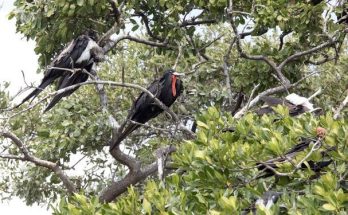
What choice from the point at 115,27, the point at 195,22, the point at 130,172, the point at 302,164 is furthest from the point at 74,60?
the point at 302,164

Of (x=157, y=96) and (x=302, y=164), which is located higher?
(x=157, y=96)

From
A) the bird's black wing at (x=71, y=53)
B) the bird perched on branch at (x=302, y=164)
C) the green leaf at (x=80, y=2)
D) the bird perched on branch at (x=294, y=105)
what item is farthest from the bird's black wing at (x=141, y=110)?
the bird perched on branch at (x=302, y=164)

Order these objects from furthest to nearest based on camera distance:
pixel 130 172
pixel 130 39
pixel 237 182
A: pixel 130 39 → pixel 130 172 → pixel 237 182

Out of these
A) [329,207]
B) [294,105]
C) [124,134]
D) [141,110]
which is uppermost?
[141,110]

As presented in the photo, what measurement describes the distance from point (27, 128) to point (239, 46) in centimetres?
437

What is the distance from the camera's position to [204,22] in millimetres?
7742

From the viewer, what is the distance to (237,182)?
3.23 meters

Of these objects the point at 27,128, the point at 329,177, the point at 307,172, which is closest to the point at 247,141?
the point at 307,172

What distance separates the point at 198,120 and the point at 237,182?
853 millimetres

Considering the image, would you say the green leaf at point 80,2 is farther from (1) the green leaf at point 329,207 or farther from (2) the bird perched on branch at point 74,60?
(1) the green leaf at point 329,207

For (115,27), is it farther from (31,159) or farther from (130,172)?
(31,159)

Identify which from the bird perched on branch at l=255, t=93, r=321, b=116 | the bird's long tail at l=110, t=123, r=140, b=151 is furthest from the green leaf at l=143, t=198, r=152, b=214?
the bird's long tail at l=110, t=123, r=140, b=151

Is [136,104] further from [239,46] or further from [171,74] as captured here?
[239,46]

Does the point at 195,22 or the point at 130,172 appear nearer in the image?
the point at 130,172
